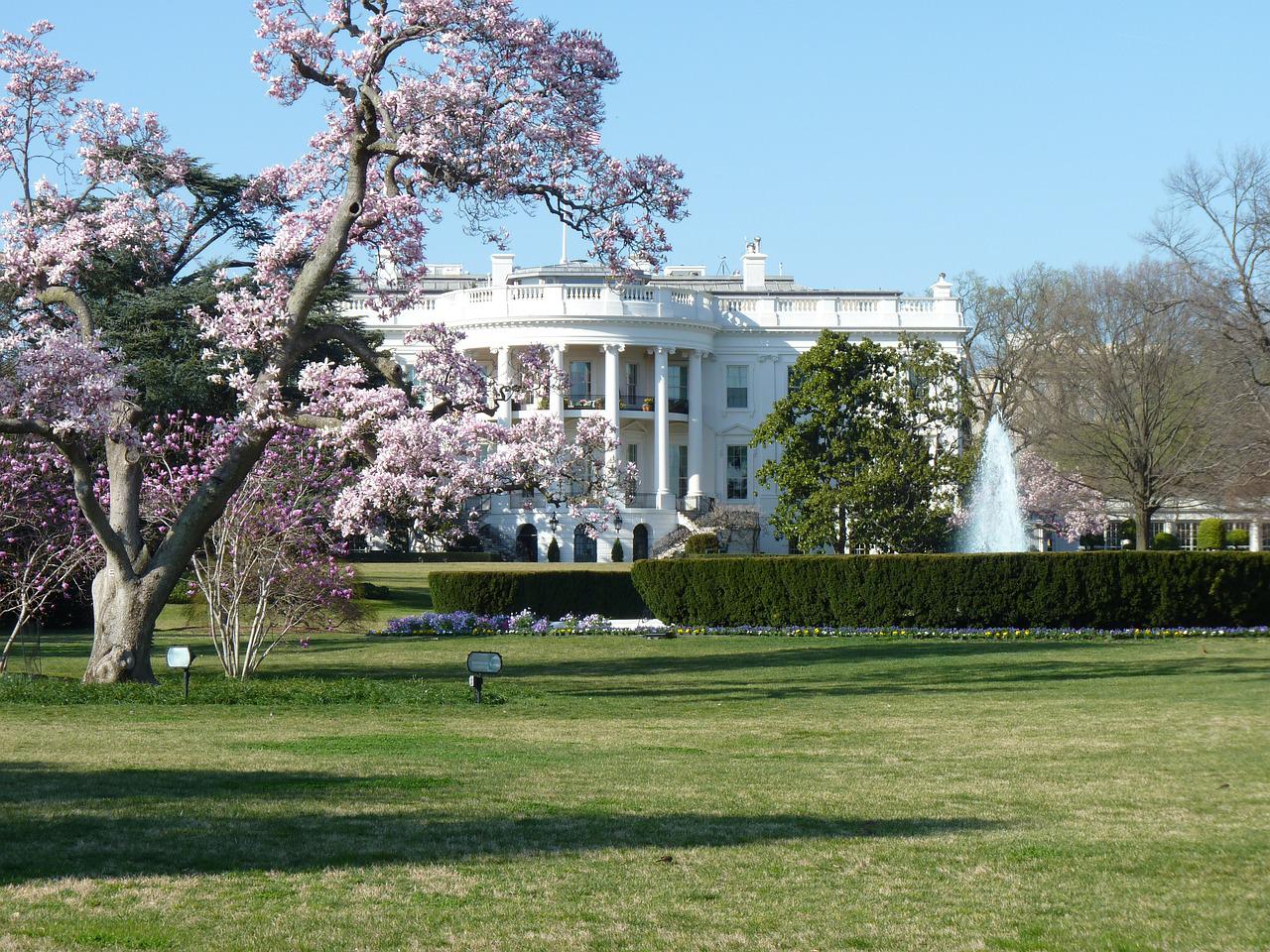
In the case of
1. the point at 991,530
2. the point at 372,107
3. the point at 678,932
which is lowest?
the point at 678,932

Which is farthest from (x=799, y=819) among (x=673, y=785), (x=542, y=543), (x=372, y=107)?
(x=542, y=543)

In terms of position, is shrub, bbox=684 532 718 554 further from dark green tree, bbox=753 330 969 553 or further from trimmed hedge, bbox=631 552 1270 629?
trimmed hedge, bbox=631 552 1270 629

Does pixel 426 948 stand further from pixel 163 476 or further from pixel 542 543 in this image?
pixel 542 543

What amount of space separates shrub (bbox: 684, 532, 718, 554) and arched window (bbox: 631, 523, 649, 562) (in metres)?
7.19

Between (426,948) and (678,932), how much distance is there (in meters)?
0.95

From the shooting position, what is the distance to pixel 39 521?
20375mm

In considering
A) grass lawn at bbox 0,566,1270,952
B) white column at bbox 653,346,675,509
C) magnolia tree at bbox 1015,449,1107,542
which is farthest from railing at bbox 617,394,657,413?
grass lawn at bbox 0,566,1270,952

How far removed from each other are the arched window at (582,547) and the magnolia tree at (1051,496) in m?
16.8

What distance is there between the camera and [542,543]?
59250mm

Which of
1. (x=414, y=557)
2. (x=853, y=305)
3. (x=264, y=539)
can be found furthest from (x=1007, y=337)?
(x=264, y=539)

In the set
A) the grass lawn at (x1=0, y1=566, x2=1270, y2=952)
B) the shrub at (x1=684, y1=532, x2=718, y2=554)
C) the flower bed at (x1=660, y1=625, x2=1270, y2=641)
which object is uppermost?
the shrub at (x1=684, y1=532, x2=718, y2=554)

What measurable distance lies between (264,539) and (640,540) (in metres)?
41.8

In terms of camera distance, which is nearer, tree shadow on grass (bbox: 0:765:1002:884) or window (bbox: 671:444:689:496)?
tree shadow on grass (bbox: 0:765:1002:884)

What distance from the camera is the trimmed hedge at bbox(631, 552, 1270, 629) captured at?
Result: 88.6 feet
